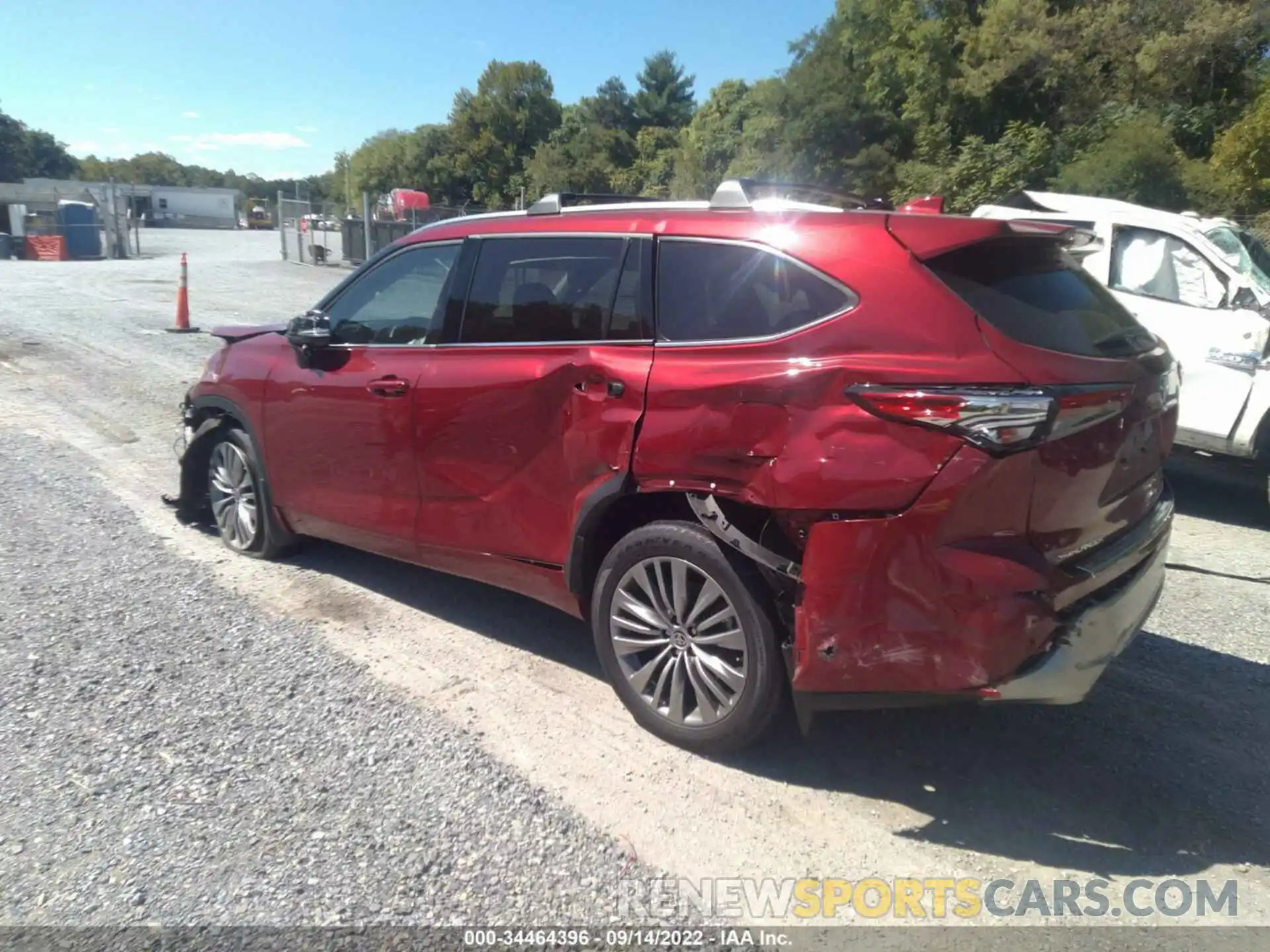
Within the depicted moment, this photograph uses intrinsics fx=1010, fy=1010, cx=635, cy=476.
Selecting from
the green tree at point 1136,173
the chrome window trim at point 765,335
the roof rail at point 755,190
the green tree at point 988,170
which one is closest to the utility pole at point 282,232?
the green tree at point 988,170

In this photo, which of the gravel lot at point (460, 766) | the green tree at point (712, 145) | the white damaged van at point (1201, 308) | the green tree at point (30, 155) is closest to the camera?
the gravel lot at point (460, 766)

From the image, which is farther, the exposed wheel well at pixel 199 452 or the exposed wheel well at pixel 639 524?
the exposed wheel well at pixel 199 452

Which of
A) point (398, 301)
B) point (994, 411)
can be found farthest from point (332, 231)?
point (994, 411)

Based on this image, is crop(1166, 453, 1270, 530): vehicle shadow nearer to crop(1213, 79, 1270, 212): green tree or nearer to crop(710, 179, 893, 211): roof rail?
crop(710, 179, 893, 211): roof rail

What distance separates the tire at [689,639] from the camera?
3.36 metres

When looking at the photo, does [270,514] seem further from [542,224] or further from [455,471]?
[542,224]

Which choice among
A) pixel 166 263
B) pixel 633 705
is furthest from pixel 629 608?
pixel 166 263

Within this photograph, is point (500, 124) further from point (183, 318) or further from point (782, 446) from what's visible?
point (782, 446)

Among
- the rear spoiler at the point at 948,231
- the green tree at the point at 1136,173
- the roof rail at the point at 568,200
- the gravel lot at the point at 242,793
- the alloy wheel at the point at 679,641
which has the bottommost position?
the gravel lot at the point at 242,793

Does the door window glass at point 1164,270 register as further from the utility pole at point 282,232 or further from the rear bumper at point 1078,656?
the utility pole at point 282,232

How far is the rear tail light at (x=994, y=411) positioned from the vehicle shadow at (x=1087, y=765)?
1.28 m

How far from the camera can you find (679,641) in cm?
360

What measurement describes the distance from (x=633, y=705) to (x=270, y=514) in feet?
8.59

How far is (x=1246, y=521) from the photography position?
6.96 metres
